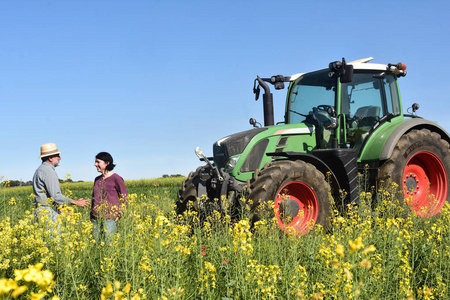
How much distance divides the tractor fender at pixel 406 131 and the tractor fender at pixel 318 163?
952mm

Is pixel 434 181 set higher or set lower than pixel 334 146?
lower

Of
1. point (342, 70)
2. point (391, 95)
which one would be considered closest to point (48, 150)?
point (342, 70)

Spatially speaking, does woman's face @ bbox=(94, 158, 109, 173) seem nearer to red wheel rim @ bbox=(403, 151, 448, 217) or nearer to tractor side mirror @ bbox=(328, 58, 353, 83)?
tractor side mirror @ bbox=(328, 58, 353, 83)

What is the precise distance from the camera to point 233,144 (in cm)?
600

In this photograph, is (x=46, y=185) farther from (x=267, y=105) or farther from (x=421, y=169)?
(x=421, y=169)

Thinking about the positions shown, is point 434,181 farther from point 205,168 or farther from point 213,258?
point 213,258

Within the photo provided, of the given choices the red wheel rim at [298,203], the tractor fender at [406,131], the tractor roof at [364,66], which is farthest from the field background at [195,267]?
the tractor roof at [364,66]

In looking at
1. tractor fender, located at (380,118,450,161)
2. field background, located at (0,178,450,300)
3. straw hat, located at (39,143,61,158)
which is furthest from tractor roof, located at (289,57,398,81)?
straw hat, located at (39,143,61,158)

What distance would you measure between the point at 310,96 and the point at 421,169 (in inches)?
101

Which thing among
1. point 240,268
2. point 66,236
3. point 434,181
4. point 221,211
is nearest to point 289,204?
point 221,211

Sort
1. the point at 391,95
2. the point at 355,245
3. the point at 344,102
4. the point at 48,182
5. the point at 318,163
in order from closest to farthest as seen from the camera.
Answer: the point at 355,245 → the point at 48,182 → the point at 318,163 → the point at 344,102 → the point at 391,95

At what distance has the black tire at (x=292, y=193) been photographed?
202 inches

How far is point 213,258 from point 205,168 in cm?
260

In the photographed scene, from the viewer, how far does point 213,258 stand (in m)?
4.06
